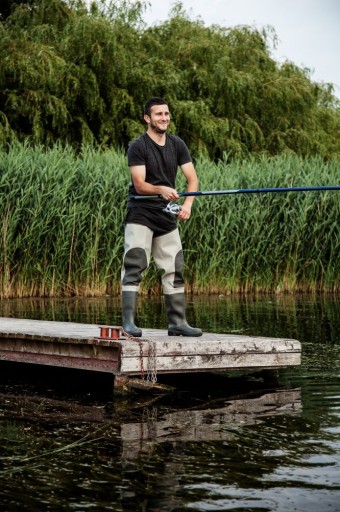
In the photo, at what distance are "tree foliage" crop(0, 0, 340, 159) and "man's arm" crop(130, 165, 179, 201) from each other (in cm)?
1257

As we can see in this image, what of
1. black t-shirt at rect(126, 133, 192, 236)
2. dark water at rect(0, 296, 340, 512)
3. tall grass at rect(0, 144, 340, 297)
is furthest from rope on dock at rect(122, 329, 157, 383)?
tall grass at rect(0, 144, 340, 297)

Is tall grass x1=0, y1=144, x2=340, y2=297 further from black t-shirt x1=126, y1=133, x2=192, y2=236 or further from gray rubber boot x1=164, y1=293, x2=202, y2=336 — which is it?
black t-shirt x1=126, y1=133, x2=192, y2=236

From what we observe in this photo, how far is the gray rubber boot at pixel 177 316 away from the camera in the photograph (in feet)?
24.0

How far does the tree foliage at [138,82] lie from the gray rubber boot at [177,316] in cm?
1232

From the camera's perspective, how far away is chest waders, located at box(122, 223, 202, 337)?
7.07 metres

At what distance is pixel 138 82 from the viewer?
22766mm

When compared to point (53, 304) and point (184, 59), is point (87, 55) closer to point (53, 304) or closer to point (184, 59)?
point (184, 59)

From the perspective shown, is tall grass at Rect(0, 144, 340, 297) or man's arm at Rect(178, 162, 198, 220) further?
tall grass at Rect(0, 144, 340, 297)

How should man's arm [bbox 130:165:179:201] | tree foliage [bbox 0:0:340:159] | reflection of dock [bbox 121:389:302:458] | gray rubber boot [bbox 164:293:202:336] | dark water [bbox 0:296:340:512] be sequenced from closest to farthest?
dark water [bbox 0:296:340:512]
reflection of dock [bbox 121:389:302:458]
man's arm [bbox 130:165:179:201]
gray rubber boot [bbox 164:293:202:336]
tree foliage [bbox 0:0:340:159]

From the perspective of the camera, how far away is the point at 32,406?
21.2 ft

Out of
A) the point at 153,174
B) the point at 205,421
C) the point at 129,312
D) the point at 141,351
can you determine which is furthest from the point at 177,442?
the point at 153,174

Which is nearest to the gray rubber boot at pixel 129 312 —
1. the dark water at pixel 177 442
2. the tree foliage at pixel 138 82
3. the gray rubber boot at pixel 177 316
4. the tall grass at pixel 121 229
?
the gray rubber boot at pixel 177 316

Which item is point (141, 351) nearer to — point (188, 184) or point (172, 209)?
point (172, 209)

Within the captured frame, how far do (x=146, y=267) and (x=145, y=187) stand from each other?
21.6 inches
